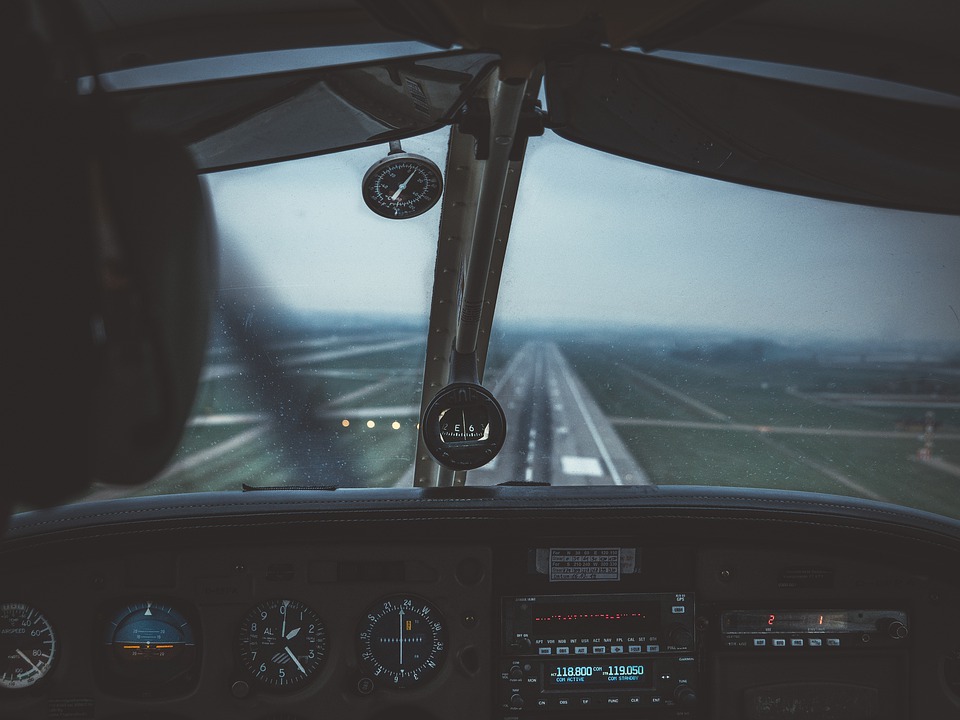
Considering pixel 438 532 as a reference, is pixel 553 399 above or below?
above

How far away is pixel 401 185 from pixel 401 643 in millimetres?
1346

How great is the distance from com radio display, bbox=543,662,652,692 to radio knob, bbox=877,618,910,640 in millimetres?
749

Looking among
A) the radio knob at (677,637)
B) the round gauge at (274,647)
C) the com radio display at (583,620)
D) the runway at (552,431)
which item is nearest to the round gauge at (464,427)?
the com radio display at (583,620)

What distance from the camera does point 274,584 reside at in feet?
7.07

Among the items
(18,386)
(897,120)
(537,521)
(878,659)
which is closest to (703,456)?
(878,659)

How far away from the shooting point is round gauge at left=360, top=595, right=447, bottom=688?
7.18ft

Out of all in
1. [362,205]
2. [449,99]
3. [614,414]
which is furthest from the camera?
[614,414]

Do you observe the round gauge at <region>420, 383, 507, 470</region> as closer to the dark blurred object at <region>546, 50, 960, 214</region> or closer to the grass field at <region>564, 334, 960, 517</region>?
the dark blurred object at <region>546, 50, 960, 214</region>

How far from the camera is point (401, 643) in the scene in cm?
220

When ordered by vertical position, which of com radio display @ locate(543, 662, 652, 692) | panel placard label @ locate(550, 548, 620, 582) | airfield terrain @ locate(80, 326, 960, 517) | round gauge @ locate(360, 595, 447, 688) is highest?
airfield terrain @ locate(80, 326, 960, 517)

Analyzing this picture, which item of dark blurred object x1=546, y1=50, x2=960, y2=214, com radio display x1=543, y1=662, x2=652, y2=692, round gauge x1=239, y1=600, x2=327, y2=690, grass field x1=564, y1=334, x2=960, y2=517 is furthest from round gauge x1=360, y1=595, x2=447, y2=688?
grass field x1=564, y1=334, x2=960, y2=517

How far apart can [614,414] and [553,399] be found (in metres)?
1.19

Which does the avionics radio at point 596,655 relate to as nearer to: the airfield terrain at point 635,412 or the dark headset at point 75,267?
the airfield terrain at point 635,412

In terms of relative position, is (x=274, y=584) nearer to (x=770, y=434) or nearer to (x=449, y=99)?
(x=449, y=99)
